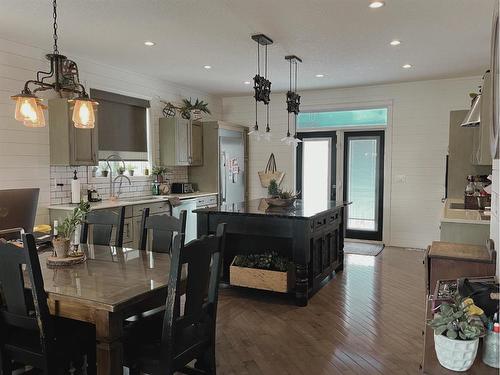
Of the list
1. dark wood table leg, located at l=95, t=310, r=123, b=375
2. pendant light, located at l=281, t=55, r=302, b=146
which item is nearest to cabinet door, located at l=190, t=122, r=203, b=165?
pendant light, located at l=281, t=55, r=302, b=146

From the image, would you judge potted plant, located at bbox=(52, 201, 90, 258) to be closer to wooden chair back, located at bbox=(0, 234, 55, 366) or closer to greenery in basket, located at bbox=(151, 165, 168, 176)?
wooden chair back, located at bbox=(0, 234, 55, 366)

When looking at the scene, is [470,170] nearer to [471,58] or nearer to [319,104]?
[471,58]

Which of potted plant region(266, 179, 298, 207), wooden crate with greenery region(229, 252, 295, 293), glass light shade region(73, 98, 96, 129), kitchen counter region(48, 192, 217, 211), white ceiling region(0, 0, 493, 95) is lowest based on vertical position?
wooden crate with greenery region(229, 252, 295, 293)

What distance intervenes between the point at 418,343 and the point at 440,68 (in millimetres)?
4192

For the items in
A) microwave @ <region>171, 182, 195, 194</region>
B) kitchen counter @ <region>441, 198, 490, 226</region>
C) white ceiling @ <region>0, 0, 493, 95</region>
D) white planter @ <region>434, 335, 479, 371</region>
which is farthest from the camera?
microwave @ <region>171, 182, 195, 194</region>

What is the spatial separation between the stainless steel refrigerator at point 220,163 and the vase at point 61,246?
4577 millimetres

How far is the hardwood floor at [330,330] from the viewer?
2869 mm

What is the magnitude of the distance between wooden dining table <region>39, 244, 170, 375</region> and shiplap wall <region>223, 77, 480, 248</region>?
538 cm

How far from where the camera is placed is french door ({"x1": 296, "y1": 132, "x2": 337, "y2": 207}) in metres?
7.55

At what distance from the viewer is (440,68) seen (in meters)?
5.81

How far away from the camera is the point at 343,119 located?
7398 mm

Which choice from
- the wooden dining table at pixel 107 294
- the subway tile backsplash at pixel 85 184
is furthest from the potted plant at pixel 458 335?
the subway tile backsplash at pixel 85 184

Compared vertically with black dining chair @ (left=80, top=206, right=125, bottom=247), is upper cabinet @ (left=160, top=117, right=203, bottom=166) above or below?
above

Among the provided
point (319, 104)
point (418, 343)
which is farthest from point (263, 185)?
point (418, 343)
